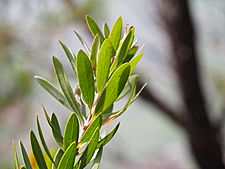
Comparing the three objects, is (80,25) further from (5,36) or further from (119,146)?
(119,146)

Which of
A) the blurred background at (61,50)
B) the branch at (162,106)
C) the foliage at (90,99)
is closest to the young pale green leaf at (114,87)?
the foliage at (90,99)

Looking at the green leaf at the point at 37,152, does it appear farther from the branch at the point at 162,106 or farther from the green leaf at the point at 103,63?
Answer: the branch at the point at 162,106

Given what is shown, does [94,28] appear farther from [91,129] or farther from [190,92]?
[190,92]

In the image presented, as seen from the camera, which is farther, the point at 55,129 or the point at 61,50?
the point at 61,50

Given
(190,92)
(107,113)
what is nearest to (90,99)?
(107,113)

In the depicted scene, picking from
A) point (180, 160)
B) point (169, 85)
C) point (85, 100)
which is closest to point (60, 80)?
point (85, 100)

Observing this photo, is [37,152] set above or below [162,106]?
above

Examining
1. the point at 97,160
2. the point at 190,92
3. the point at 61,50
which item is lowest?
the point at 190,92
